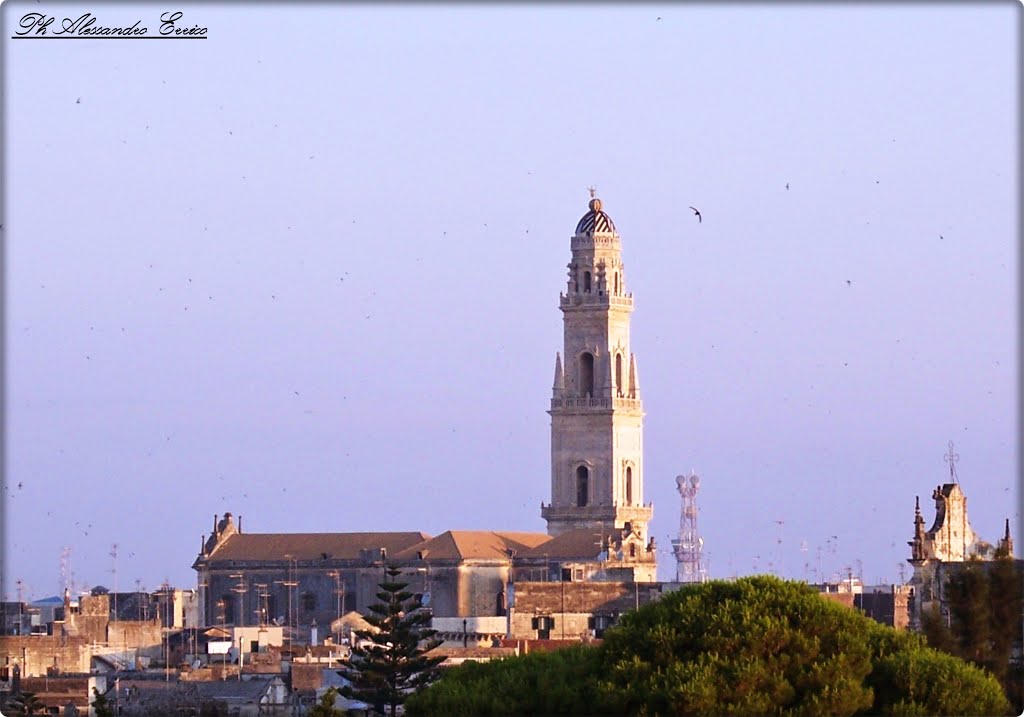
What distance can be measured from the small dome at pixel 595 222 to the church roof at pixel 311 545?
13.3 meters

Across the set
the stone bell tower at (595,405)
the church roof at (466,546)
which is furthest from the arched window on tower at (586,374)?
the church roof at (466,546)

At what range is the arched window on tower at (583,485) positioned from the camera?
114 m

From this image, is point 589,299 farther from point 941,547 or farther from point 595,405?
point 941,547

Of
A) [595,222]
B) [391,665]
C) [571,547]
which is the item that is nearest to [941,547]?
[391,665]

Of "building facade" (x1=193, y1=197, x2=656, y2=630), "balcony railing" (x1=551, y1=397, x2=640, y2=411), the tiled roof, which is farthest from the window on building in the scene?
"balcony railing" (x1=551, y1=397, x2=640, y2=411)

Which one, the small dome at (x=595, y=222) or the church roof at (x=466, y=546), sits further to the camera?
the small dome at (x=595, y=222)

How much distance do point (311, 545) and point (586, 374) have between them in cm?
1230

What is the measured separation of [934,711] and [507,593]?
65.8m

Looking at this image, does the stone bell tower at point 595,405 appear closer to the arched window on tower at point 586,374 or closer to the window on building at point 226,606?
the arched window on tower at point 586,374

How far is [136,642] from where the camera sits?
337 ft

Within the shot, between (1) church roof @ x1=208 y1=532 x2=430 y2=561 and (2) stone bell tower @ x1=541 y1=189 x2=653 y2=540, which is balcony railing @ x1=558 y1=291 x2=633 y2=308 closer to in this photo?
(2) stone bell tower @ x1=541 y1=189 x2=653 y2=540

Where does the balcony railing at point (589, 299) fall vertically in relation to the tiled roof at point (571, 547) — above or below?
above

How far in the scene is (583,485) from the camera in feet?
376

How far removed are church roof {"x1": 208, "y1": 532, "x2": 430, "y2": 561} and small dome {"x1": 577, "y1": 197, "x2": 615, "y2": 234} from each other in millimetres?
13343
